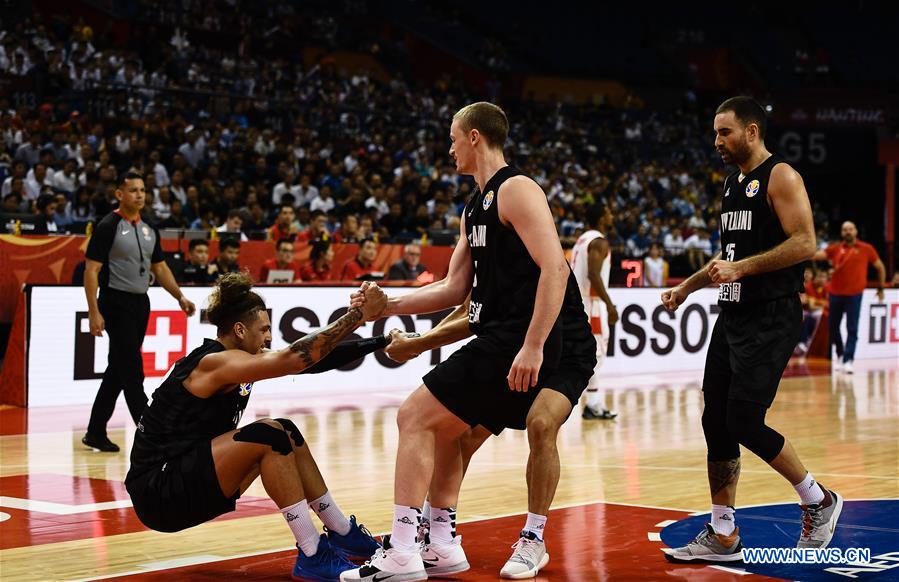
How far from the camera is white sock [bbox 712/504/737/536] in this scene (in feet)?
17.8

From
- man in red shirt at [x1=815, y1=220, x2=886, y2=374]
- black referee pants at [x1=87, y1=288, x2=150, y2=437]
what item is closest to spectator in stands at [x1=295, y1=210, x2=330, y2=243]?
black referee pants at [x1=87, y1=288, x2=150, y2=437]

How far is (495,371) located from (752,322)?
1.28 meters

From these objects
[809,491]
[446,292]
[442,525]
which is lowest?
[442,525]

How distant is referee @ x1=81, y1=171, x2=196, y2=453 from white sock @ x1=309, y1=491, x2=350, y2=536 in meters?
4.02

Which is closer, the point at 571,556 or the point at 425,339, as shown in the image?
the point at 425,339

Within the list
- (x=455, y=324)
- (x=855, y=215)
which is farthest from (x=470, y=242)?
(x=855, y=215)

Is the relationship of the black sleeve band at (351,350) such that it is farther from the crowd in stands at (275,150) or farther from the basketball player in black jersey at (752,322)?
the crowd in stands at (275,150)

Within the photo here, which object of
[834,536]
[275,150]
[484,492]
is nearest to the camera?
[834,536]

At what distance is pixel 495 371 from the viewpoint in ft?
16.3

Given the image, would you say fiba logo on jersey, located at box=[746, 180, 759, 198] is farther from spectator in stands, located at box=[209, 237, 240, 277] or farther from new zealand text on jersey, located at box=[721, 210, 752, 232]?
spectator in stands, located at box=[209, 237, 240, 277]

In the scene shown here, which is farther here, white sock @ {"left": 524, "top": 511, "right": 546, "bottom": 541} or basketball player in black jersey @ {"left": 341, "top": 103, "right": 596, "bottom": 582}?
white sock @ {"left": 524, "top": 511, "right": 546, "bottom": 541}

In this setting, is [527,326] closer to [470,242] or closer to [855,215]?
[470,242]

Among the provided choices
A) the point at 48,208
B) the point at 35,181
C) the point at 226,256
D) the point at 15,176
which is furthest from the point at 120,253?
the point at 35,181

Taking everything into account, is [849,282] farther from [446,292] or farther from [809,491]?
A: [446,292]
